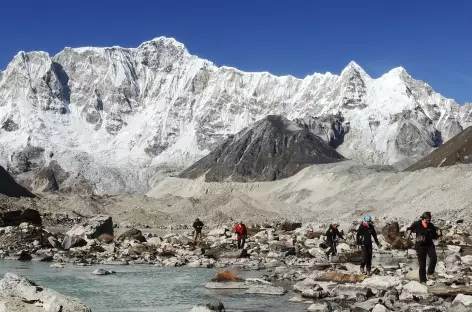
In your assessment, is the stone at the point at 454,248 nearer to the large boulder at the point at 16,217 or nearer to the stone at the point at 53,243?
the stone at the point at 53,243

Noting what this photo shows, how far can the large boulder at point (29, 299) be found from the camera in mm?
10734

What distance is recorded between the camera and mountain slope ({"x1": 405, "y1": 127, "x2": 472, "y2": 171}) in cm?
12162

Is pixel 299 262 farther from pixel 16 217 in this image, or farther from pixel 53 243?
pixel 16 217

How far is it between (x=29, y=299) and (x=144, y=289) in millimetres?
9930

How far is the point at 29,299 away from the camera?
11.4m

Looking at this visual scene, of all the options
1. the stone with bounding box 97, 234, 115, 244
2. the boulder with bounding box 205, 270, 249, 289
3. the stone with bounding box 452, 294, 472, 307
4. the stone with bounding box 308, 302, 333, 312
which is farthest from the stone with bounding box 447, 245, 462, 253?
the stone with bounding box 97, 234, 115, 244

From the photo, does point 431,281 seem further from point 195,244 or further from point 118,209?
point 118,209

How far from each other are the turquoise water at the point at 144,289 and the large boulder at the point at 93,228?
42.8 ft

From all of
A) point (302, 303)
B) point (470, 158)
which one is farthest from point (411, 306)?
point (470, 158)

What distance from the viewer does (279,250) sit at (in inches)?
1363

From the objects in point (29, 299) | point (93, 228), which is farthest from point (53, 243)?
point (29, 299)

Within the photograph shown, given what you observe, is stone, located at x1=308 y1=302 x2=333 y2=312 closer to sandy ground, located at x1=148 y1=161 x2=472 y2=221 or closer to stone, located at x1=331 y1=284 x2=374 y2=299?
stone, located at x1=331 y1=284 x2=374 y2=299

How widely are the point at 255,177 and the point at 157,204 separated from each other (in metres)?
68.6

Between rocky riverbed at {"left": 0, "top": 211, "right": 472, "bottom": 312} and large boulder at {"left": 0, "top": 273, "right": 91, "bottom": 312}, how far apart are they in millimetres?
3908
